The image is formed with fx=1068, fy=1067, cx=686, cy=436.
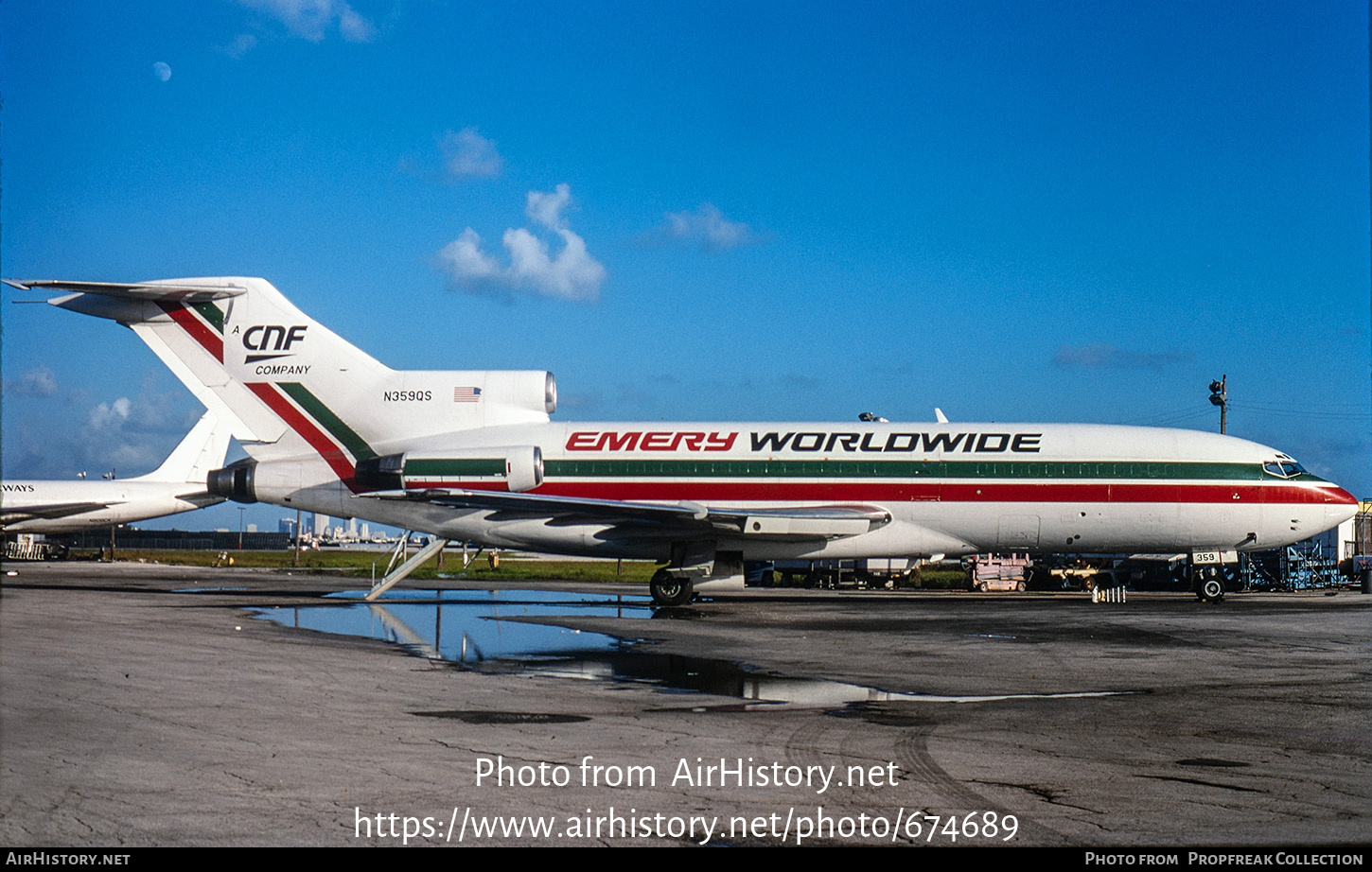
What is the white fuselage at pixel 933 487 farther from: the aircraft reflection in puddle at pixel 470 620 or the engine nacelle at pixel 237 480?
the aircraft reflection in puddle at pixel 470 620

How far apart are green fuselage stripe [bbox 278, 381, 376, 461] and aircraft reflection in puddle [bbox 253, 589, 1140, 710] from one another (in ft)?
12.6

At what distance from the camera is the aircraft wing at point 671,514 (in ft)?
83.4

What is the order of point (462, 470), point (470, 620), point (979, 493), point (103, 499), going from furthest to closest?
point (103, 499) → point (462, 470) → point (979, 493) → point (470, 620)

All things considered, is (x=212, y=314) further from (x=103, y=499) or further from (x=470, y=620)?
(x=103, y=499)

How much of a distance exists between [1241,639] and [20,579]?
115 feet

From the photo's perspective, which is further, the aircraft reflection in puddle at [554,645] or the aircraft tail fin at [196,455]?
the aircraft tail fin at [196,455]

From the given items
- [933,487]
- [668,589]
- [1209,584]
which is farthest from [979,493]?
[668,589]

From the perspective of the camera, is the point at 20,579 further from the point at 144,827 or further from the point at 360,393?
the point at 144,827

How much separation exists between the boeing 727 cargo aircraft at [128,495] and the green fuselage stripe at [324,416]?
2534 cm

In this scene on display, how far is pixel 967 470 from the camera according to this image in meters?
27.0

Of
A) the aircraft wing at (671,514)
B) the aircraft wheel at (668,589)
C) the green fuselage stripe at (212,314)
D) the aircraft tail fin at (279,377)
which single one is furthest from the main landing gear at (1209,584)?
the green fuselage stripe at (212,314)

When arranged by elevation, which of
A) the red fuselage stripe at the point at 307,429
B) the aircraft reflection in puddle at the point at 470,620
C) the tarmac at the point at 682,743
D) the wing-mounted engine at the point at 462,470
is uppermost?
the red fuselage stripe at the point at 307,429

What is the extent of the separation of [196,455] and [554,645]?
4613 cm
